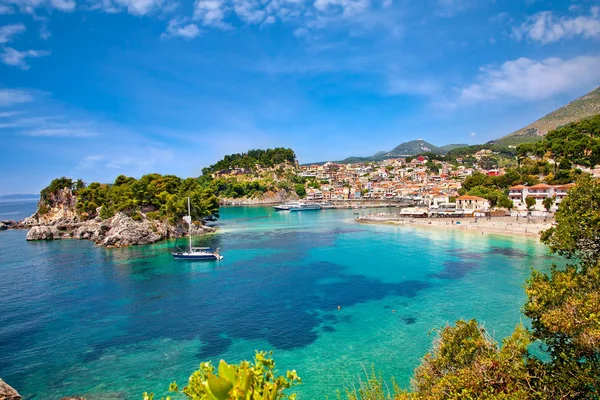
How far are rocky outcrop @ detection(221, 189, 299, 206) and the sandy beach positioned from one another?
60335mm

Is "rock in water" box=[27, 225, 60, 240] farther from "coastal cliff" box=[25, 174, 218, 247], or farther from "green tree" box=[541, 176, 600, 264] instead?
"green tree" box=[541, 176, 600, 264]

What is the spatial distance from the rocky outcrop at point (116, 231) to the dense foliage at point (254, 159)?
92.3 m

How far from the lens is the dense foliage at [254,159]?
15562 cm

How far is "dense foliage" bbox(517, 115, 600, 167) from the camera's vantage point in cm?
7156

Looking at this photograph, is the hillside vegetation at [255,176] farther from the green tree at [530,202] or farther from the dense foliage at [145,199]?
the green tree at [530,202]

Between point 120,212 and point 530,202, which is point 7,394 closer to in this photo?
point 120,212

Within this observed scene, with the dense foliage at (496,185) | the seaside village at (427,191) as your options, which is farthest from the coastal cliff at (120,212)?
the dense foliage at (496,185)

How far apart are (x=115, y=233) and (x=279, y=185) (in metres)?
87.2

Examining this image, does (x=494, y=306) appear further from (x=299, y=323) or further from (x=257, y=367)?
(x=257, y=367)

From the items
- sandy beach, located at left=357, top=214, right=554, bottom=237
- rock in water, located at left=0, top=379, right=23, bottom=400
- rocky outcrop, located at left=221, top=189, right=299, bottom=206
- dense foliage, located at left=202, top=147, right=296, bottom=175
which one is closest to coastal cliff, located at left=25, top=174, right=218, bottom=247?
sandy beach, located at left=357, top=214, right=554, bottom=237

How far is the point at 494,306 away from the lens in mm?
24094

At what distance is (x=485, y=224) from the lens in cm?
6041

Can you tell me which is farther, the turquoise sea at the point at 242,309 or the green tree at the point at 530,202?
the green tree at the point at 530,202

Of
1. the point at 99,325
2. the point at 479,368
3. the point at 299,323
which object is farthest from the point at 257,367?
the point at 99,325
